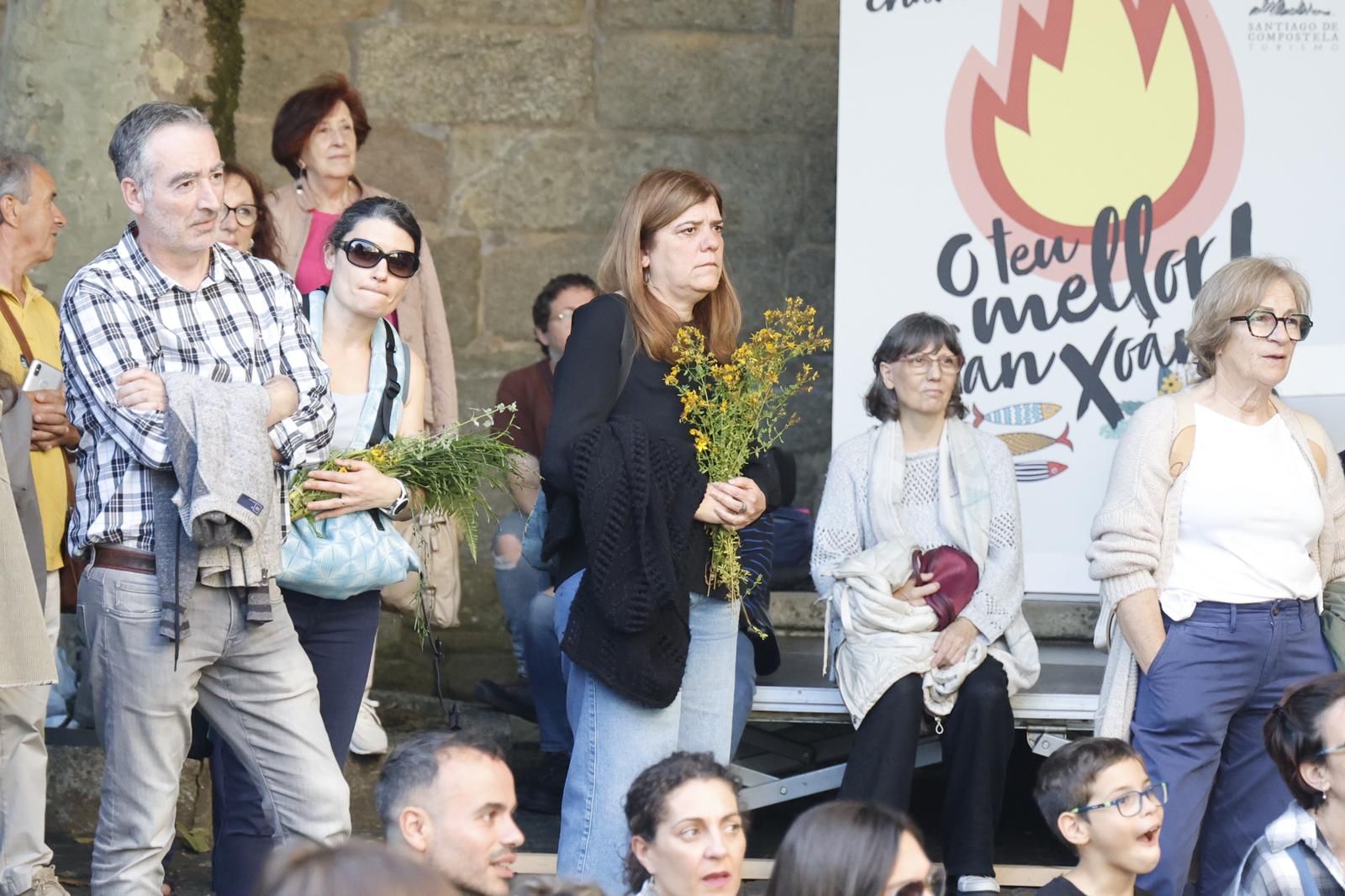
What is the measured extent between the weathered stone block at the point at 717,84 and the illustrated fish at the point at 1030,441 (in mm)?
1880

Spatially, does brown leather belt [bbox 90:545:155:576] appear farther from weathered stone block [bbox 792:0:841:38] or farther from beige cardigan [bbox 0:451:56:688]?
weathered stone block [bbox 792:0:841:38]

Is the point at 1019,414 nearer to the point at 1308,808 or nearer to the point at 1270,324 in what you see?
the point at 1270,324

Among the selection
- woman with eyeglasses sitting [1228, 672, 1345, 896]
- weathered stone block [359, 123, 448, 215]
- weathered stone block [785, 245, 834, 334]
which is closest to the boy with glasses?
woman with eyeglasses sitting [1228, 672, 1345, 896]

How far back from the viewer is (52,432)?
14.5 feet

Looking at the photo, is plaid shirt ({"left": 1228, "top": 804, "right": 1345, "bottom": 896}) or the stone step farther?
the stone step

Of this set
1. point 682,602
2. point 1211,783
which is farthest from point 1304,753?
point 682,602

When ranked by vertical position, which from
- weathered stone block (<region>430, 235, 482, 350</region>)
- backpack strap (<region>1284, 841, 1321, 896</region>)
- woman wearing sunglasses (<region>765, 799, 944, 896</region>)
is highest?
weathered stone block (<region>430, 235, 482, 350</region>)

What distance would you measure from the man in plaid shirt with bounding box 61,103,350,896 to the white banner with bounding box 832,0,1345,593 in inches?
97.1

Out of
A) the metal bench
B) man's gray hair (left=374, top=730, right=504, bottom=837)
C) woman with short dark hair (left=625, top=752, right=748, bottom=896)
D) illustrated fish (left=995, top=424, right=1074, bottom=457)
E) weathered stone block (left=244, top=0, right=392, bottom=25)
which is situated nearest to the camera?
man's gray hair (left=374, top=730, right=504, bottom=837)

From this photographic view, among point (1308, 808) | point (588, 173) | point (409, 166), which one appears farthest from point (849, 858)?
point (409, 166)

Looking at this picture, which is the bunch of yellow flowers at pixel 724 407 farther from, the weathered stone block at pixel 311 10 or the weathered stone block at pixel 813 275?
the weathered stone block at pixel 311 10

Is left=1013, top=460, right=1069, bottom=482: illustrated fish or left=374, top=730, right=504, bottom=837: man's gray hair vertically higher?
left=1013, top=460, right=1069, bottom=482: illustrated fish

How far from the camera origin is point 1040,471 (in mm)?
5594

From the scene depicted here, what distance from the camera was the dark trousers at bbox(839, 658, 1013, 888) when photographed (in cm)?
470
